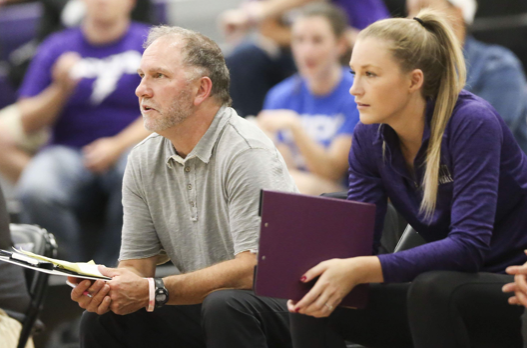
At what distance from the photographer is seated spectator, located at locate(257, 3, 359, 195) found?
3.01 meters

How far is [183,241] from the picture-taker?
1.84 meters

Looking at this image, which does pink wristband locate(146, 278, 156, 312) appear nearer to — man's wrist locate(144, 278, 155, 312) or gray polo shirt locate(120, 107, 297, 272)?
man's wrist locate(144, 278, 155, 312)

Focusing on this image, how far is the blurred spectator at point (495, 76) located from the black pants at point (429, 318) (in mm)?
1352

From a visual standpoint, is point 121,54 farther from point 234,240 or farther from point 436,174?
point 436,174

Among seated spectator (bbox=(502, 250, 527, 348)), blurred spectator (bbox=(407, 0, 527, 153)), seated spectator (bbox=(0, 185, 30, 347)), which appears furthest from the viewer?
blurred spectator (bbox=(407, 0, 527, 153))

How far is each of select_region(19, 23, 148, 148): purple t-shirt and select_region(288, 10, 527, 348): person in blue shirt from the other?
6.17 feet

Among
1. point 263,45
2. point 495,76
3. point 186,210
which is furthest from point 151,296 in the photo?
point 263,45

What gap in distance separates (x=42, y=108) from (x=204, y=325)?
2.19 meters

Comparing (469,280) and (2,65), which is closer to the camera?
(469,280)

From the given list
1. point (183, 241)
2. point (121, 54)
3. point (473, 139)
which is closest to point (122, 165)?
point (121, 54)

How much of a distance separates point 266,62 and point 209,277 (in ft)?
6.81

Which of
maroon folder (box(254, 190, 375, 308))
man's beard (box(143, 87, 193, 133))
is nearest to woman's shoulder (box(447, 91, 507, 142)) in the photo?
maroon folder (box(254, 190, 375, 308))

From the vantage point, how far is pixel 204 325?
162 centimetres

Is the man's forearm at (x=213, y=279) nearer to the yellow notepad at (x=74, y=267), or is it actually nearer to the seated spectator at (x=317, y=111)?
the yellow notepad at (x=74, y=267)
